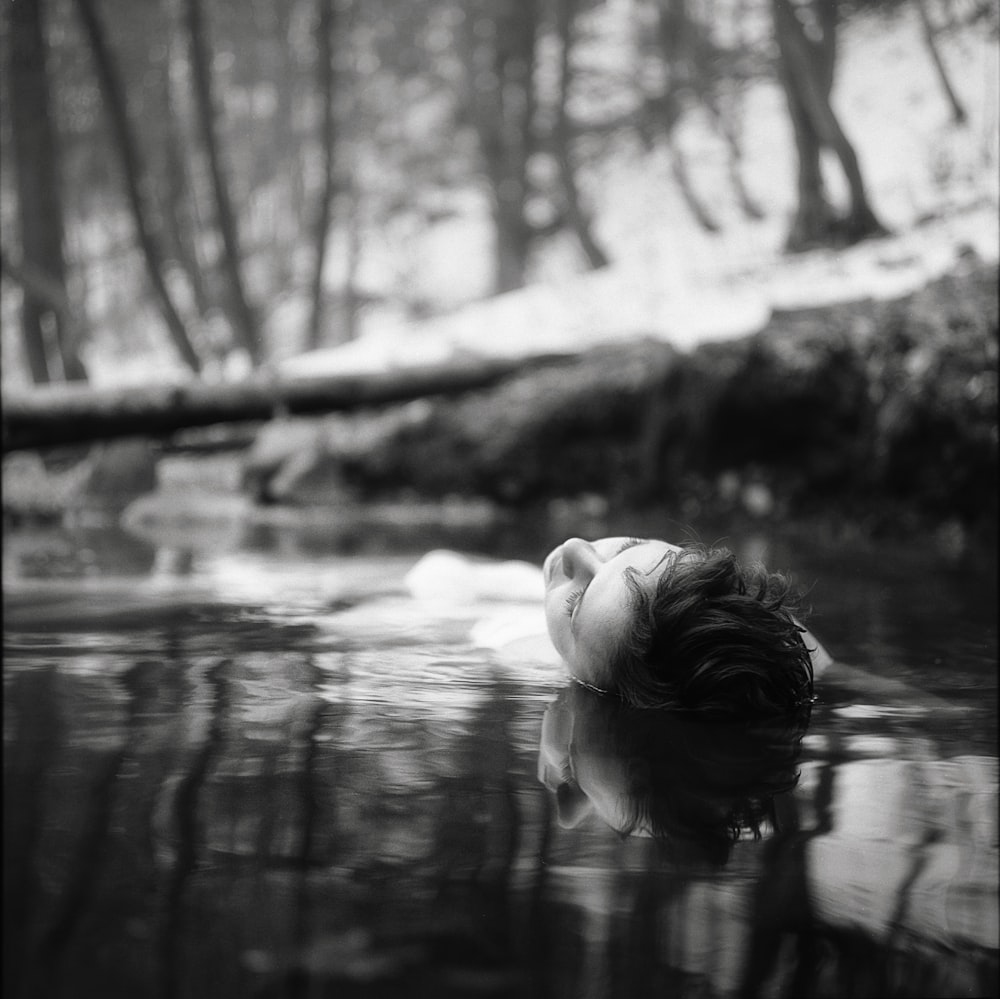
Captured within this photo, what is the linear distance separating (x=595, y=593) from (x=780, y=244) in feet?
34.9

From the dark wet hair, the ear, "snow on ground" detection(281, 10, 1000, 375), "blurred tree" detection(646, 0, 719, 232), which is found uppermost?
"blurred tree" detection(646, 0, 719, 232)

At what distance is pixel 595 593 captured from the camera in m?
2.56

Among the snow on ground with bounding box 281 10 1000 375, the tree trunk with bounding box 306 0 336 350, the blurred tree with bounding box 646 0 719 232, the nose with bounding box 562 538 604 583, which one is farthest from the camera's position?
the blurred tree with bounding box 646 0 719 232

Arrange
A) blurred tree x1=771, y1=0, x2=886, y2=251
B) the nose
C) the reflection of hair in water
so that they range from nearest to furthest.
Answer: the reflection of hair in water
the nose
blurred tree x1=771, y1=0, x2=886, y2=251

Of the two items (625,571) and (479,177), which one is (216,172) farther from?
(479,177)

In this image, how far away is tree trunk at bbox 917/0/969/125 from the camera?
935 cm

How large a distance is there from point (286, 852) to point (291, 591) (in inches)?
118

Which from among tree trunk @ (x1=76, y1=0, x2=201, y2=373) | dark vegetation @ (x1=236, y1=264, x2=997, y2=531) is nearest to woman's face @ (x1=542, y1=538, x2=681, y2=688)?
dark vegetation @ (x1=236, y1=264, x2=997, y2=531)

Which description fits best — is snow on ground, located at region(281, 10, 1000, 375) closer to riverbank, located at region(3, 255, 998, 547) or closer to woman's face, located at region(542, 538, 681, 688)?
riverbank, located at region(3, 255, 998, 547)

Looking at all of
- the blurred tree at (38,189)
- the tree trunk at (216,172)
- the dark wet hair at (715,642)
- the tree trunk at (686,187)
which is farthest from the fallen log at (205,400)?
the tree trunk at (686,187)

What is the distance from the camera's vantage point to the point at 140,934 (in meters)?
1.28

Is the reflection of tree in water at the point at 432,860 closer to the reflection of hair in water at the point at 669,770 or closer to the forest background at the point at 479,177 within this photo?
the reflection of hair in water at the point at 669,770

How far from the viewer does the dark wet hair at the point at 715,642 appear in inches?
93.9

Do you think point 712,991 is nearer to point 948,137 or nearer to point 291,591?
point 291,591
